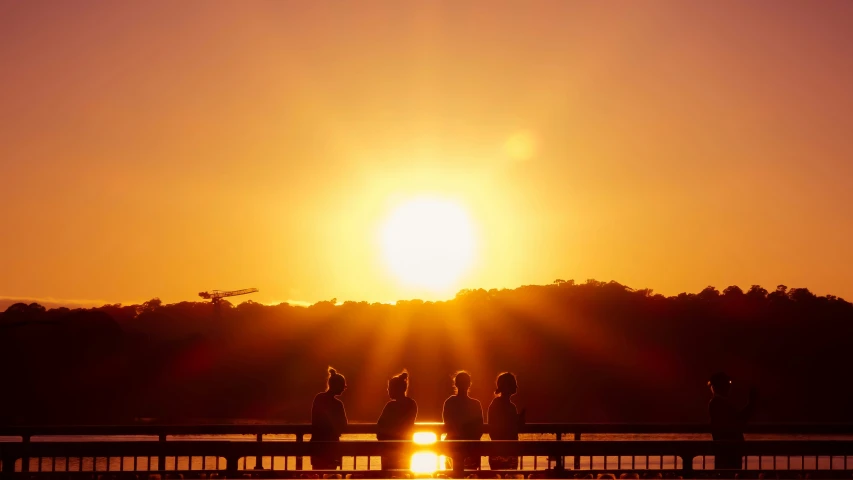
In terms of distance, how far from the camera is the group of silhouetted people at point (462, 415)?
41.7 feet

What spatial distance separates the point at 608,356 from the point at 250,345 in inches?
1571

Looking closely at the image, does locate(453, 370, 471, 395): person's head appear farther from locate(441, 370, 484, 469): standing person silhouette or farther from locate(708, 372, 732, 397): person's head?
locate(708, 372, 732, 397): person's head

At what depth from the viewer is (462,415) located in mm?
13164

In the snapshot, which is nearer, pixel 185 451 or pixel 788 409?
pixel 185 451

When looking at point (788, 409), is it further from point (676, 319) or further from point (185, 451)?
point (185, 451)

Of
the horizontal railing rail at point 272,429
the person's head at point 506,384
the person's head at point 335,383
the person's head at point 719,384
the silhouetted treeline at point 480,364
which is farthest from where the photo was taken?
the silhouetted treeline at point 480,364

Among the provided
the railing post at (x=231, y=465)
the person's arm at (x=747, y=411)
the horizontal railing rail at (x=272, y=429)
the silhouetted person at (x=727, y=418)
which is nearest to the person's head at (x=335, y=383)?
the railing post at (x=231, y=465)

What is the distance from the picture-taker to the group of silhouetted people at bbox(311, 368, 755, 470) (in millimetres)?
12711

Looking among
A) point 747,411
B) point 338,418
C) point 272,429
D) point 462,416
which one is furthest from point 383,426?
point 747,411

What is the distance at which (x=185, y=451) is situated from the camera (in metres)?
11.6

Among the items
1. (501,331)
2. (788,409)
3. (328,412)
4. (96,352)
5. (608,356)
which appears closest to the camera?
(328,412)

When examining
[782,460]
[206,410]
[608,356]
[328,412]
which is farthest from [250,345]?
[328,412]

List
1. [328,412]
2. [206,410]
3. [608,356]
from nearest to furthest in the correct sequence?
[328,412] < [206,410] < [608,356]

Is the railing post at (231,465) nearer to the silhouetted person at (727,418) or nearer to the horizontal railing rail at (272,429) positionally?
the horizontal railing rail at (272,429)
